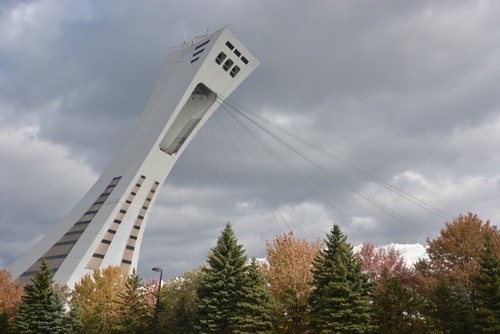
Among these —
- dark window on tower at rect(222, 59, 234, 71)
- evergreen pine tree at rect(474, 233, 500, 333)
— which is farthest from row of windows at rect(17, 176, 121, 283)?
evergreen pine tree at rect(474, 233, 500, 333)

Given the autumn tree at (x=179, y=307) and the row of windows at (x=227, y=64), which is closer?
the autumn tree at (x=179, y=307)

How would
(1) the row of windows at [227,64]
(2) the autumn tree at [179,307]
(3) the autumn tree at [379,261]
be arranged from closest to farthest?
(2) the autumn tree at [179,307]
(3) the autumn tree at [379,261]
(1) the row of windows at [227,64]

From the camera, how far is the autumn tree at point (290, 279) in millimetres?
25469

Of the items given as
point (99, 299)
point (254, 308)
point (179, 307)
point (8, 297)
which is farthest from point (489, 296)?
point (8, 297)

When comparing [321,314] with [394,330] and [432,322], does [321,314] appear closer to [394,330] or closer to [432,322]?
[394,330]

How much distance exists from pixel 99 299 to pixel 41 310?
6.04 meters

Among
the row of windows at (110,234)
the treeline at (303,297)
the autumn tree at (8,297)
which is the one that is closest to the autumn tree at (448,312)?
the treeline at (303,297)

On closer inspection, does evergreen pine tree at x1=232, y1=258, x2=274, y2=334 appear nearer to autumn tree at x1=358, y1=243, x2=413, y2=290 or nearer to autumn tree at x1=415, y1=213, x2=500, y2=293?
autumn tree at x1=415, y1=213, x2=500, y2=293

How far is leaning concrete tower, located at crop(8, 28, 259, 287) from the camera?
50469mm

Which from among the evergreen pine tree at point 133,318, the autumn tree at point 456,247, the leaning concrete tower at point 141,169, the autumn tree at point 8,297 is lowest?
the evergreen pine tree at point 133,318

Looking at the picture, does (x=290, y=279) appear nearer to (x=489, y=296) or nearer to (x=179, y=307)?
(x=179, y=307)

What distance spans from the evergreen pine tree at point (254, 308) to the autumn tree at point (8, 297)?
2473 cm

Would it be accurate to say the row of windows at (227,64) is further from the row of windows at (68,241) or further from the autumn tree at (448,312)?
the autumn tree at (448,312)

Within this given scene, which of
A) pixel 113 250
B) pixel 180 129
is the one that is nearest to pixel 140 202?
pixel 113 250
